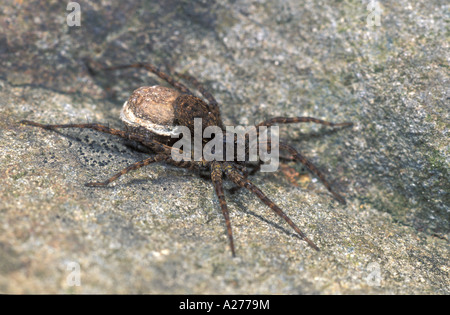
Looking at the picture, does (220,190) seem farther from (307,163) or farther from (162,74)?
(162,74)

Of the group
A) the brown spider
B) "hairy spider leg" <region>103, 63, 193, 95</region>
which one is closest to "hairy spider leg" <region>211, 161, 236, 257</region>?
the brown spider

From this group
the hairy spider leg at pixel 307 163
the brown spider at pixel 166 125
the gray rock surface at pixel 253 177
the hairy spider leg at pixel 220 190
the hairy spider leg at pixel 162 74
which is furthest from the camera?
the hairy spider leg at pixel 162 74

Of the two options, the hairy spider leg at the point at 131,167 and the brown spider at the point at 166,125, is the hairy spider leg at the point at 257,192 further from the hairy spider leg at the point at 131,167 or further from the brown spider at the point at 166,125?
the hairy spider leg at the point at 131,167

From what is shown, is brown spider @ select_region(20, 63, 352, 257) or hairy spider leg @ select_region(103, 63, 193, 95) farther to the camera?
hairy spider leg @ select_region(103, 63, 193, 95)

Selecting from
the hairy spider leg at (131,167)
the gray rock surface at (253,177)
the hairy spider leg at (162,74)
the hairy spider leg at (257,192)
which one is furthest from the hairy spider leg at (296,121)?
the hairy spider leg at (131,167)

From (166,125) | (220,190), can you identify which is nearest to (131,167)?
(166,125)

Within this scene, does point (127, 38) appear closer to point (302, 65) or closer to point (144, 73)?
point (144, 73)

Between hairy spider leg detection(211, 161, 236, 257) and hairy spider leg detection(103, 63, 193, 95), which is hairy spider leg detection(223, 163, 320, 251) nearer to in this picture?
hairy spider leg detection(211, 161, 236, 257)
